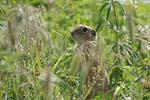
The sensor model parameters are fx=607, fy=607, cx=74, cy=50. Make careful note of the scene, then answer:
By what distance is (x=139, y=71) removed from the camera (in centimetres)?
382

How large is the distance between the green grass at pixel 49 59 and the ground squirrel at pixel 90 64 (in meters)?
0.06

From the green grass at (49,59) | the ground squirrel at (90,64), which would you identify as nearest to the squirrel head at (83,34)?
the ground squirrel at (90,64)

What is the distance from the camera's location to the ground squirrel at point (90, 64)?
3075 mm

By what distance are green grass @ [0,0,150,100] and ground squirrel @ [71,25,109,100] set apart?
0.19 feet

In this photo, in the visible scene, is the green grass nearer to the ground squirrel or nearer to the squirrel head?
the ground squirrel

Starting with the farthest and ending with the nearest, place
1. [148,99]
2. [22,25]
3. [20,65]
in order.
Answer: [148,99]
[20,65]
[22,25]

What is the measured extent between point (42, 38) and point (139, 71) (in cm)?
104

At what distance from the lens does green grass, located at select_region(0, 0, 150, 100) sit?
2898 mm

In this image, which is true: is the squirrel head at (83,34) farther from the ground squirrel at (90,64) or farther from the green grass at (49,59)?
the green grass at (49,59)

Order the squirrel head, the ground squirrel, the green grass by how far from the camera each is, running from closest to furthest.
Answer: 1. the green grass
2. the ground squirrel
3. the squirrel head

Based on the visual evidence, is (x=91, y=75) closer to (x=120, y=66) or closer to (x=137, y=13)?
(x=120, y=66)

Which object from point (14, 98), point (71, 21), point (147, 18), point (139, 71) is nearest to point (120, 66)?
point (139, 71)

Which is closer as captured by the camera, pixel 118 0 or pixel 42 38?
pixel 42 38

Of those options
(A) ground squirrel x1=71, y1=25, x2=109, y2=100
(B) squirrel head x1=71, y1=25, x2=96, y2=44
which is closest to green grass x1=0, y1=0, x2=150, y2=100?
(A) ground squirrel x1=71, y1=25, x2=109, y2=100
